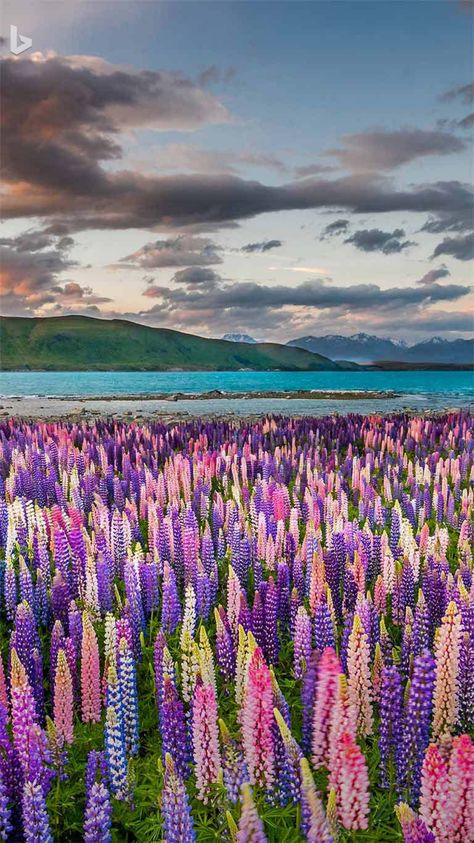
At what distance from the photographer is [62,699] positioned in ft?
14.2

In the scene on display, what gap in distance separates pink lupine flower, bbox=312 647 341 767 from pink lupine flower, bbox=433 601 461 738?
0.97 metres

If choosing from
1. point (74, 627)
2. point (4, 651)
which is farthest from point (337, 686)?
point (4, 651)

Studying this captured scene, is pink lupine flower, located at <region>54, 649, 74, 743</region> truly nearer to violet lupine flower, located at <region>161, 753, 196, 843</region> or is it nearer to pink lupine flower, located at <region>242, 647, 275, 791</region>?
pink lupine flower, located at <region>242, 647, 275, 791</region>

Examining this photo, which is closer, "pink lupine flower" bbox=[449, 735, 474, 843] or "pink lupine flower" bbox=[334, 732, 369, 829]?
"pink lupine flower" bbox=[449, 735, 474, 843]

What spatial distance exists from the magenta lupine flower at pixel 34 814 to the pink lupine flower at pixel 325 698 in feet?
5.06

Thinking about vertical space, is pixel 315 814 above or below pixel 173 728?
above

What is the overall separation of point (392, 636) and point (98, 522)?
4.41 m

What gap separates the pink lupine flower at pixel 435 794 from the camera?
3.03m

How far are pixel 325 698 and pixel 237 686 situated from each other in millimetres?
1626

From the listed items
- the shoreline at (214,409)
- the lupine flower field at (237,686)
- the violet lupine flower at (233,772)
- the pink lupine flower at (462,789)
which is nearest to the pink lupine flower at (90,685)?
the lupine flower field at (237,686)

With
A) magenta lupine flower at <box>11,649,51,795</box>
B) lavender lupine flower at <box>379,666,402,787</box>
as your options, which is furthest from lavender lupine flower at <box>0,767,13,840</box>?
lavender lupine flower at <box>379,666,402,787</box>

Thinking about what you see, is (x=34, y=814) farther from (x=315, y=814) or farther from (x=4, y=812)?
(x=315, y=814)

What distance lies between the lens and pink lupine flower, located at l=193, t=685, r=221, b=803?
3.66m

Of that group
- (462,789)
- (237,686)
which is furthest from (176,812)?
(237,686)
